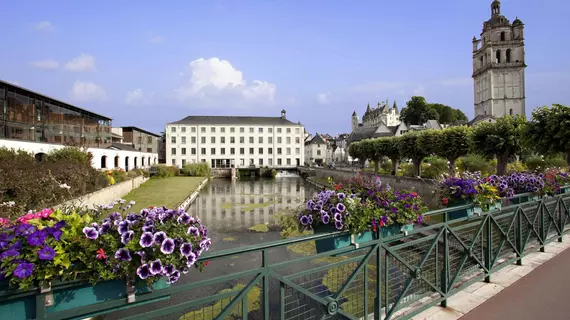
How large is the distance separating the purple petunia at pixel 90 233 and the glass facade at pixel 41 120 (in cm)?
2086

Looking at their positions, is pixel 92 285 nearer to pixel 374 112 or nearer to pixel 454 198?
pixel 454 198

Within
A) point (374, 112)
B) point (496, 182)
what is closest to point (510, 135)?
point (496, 182)

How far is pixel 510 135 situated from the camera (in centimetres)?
1506

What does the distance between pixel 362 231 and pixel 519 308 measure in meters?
2.50

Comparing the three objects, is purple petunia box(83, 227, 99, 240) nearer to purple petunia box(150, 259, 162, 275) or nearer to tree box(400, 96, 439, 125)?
purple petunia box(150, 259, 162, 275)

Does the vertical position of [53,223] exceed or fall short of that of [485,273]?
it exceeds it

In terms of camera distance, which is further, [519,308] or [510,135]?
[510,135]

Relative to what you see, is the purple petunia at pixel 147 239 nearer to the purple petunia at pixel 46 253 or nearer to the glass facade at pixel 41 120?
the purple petunia at pixel 46 253

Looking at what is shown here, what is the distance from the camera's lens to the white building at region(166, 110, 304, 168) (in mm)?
63188

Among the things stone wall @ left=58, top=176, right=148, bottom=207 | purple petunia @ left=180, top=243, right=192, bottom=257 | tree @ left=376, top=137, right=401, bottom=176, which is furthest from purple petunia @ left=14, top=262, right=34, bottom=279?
tree @ left=376, top=137, right=401, bottom=176

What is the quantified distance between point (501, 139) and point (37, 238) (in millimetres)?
18311

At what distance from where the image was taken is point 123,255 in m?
1.84

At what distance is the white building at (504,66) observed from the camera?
66312 mm

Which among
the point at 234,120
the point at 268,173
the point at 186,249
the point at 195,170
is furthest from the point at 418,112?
the point at 186,249
